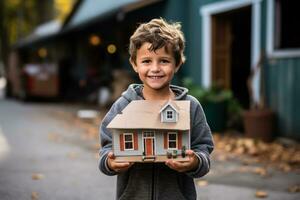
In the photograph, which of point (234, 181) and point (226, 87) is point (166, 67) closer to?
point (234, 181)

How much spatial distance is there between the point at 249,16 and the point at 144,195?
1108cm

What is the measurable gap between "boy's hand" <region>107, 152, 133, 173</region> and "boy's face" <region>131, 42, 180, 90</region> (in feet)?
1.35

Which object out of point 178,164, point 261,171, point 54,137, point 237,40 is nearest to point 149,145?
point 178,164

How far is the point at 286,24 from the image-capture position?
9281 millimetres

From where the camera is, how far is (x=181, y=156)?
2.47 m

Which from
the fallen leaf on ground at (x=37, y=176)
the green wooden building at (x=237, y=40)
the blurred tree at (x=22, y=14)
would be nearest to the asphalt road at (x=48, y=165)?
the fallen leaf on ground at (x=37, y=176)

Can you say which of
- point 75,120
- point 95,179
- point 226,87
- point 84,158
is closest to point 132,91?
point 95,179

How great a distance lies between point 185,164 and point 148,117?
11.4 inches

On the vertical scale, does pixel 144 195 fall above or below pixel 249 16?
below

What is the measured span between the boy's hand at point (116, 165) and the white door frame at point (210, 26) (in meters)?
7.62

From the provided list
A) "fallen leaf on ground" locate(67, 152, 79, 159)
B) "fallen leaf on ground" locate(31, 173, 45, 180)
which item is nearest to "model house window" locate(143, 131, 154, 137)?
"fallen leaf on ground" locate(31, 173, 45, 180)

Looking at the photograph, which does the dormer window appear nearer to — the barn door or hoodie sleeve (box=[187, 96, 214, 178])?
hoodie sleeve (box=[187, 96, 214, 178])

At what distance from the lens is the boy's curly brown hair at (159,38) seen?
253cm

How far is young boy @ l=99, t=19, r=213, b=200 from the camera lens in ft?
8.32
